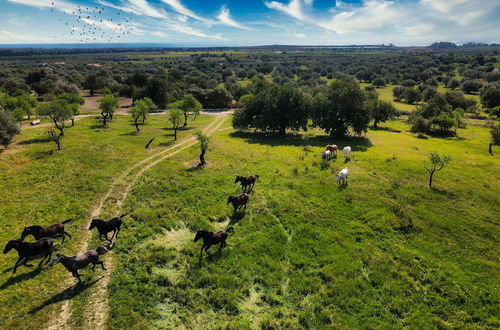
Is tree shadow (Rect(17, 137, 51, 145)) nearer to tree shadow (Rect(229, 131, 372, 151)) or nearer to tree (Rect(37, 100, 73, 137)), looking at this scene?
tree (Rect(37, 100, 73, 137))

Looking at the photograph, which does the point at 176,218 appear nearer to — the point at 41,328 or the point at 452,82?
the point at 41,328

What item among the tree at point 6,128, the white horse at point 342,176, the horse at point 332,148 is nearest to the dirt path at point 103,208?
the tree at point 6,128

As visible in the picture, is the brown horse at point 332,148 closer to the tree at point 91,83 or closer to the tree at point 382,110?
the tree at point 382,110

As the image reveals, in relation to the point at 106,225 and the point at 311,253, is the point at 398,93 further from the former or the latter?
the point at 106,225

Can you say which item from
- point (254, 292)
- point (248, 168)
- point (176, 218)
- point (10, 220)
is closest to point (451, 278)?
point (254, 292)


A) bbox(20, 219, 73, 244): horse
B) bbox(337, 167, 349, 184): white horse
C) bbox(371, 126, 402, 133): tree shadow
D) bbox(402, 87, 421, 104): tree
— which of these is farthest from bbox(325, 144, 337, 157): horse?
bbox(402, 87, 421, 104): tree

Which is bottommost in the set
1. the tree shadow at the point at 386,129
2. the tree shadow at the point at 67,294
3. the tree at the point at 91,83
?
the tree shadow at the point at 67,294

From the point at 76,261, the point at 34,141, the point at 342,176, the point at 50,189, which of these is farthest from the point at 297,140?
the point at 34,141
